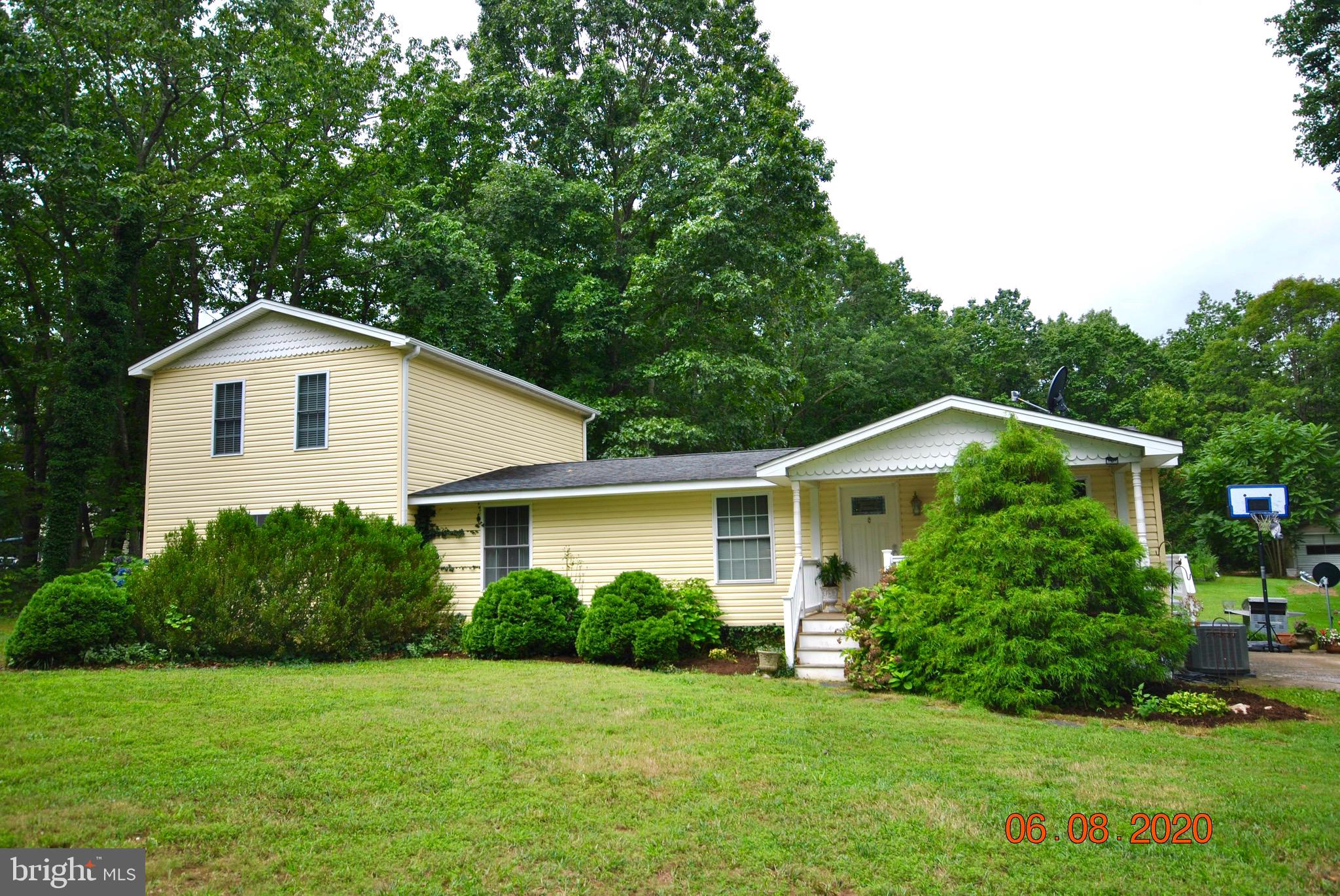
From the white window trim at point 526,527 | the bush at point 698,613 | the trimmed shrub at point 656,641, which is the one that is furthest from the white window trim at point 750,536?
the white window trim at point 526,527

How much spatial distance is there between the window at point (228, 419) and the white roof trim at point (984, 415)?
9.74m

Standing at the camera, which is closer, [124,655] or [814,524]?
[124,655]

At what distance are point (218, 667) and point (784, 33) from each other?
78.6 feet

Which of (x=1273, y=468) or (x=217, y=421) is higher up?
(x=217, y=421)

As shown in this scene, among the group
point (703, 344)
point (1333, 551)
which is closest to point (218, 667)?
point (703, 344)

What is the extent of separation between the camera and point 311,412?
578 inches

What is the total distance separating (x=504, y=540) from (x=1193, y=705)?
395 inches

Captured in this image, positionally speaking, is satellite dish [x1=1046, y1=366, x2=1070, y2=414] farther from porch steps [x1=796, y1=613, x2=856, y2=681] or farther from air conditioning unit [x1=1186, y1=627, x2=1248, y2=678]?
porch steps [x1=796, y1=613, x2=856, y2=681]

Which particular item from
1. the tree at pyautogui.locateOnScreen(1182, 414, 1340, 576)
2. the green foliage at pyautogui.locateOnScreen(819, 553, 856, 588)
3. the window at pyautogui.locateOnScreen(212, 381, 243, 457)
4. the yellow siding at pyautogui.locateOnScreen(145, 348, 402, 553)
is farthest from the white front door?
the tree at pyautogui.locateOnScreen(1182, 414, 1340, 576)

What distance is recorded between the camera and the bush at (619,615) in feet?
37.7

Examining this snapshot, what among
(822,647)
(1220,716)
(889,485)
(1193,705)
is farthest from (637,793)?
(889,485)

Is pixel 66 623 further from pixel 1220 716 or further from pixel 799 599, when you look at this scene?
pixel 1220 716

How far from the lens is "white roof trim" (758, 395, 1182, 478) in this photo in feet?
33.0

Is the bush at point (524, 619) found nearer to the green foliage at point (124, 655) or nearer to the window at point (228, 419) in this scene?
the green foliage at point (124, 655)
